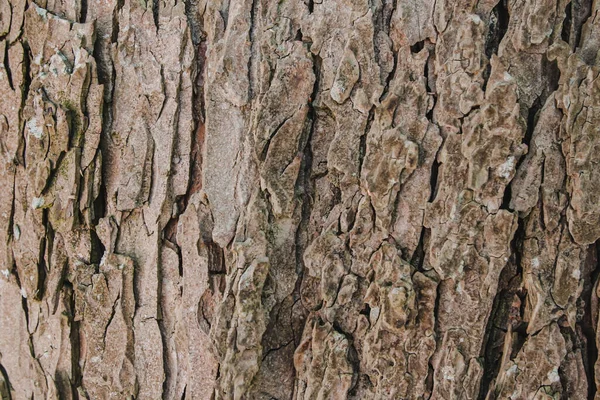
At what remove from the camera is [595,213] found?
109 cm

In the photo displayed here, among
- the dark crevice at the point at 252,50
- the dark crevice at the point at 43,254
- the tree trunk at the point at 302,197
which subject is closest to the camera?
the tree trunk at the point at 302,197

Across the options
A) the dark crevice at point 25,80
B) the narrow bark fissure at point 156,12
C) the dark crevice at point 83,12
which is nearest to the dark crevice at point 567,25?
the narrow bark fissure at point 156,12

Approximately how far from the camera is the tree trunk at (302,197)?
112 cm

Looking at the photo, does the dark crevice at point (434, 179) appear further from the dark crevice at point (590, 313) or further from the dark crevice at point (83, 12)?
the dark crevice at point (83, 12)

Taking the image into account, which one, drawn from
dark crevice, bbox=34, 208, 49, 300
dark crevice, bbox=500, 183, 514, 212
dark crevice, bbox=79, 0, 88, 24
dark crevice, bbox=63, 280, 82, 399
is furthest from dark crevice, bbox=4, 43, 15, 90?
dark crevice, bbox=500, 183, 514, 212

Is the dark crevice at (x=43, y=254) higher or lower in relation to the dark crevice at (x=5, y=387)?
higher

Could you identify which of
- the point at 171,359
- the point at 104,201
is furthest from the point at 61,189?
the point at 171,359

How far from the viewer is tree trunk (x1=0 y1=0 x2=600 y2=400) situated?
112 centimetres

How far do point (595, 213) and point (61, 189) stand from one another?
115 cm

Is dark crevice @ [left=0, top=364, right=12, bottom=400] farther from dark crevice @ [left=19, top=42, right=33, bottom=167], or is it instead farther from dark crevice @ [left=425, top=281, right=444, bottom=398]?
dark crevice @ [left=425, top=281, right=444, bottom=398]

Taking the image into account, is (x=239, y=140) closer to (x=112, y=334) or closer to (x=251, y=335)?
(x=251, y=335)

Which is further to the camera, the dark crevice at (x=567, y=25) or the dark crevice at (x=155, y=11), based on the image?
the dark crevice at (x=155, y=11)

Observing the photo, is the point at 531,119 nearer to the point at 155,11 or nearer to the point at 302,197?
the point at 302,197

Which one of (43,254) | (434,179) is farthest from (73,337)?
(434,179)
